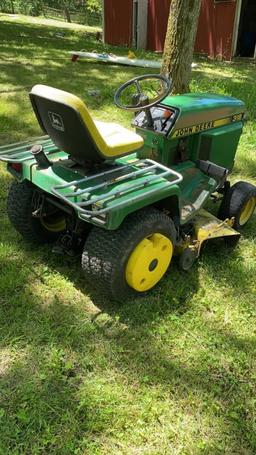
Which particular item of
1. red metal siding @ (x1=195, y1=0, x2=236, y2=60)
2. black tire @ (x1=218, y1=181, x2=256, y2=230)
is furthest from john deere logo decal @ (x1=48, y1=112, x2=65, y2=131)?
red metal siding @ (x1=195, y1=0, x2=236, y2=60)

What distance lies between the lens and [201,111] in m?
3.25

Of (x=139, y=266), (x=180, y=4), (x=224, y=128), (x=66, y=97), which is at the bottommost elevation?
(x=139, y=266)

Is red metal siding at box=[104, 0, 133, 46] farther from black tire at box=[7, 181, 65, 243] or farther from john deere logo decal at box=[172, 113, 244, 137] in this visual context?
black tire at box=[7, 181, 65, 243]

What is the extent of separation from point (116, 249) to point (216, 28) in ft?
37.9

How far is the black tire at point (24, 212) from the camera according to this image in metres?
2.96

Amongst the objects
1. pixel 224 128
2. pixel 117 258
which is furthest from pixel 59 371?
pixel 224 128

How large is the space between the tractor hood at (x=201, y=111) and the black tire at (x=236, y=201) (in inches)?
22.0

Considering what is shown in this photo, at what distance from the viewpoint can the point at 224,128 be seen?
3.58 m

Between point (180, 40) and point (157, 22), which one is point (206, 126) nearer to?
point (180, 40)

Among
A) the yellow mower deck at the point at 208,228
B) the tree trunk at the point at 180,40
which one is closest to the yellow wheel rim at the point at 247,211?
the yellow mower deck at the point at 208,228

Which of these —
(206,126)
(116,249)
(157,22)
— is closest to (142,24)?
(157,22)

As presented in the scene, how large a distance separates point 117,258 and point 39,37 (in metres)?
14.3

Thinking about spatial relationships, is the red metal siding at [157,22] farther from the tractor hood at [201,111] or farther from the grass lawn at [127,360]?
the grass lawn at [127,360]

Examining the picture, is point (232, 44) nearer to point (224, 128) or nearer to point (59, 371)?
point (224, 128)
